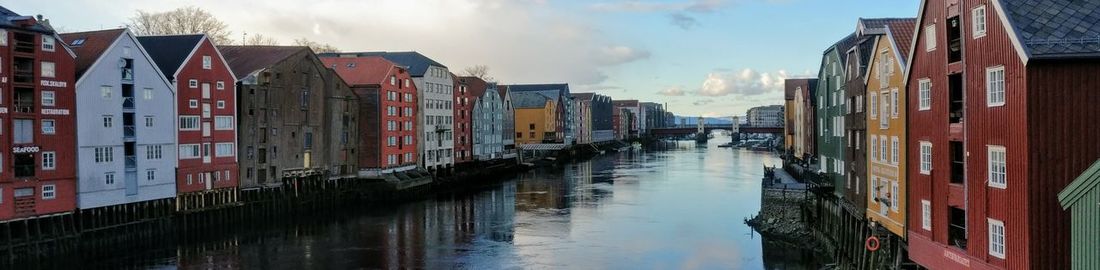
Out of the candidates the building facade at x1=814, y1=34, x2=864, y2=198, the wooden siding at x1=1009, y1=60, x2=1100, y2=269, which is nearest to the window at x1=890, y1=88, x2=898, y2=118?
the building facade at x1=814, y1=34, x2=864, y2=198

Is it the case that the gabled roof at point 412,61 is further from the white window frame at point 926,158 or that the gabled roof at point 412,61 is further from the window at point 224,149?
the white window frame at point 926,158

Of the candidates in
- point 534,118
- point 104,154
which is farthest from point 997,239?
point 534,118

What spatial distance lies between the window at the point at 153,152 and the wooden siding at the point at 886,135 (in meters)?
35.2

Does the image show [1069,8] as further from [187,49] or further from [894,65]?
[187,49]

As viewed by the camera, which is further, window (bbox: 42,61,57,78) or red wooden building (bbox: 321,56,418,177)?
red wooden building (bbox: 321,56,418,177)

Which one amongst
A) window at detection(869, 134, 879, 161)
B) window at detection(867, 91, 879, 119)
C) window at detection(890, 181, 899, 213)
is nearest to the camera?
window at detection(890, 181, 899, 213)

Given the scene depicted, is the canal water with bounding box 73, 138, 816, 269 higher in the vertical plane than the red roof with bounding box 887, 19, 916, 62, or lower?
lower

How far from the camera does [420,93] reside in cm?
7281

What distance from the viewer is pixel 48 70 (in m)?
35.2

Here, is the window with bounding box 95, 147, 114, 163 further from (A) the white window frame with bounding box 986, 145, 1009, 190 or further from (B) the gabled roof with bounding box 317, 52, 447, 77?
(A) the white window frame with bounding box 986, 145, 1009, 190

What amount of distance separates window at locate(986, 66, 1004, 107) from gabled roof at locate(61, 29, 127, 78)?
38.4 metres

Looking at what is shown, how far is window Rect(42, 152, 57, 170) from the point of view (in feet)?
115

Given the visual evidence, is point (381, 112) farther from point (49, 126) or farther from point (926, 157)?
point (926, 157)

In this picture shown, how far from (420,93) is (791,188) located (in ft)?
134
